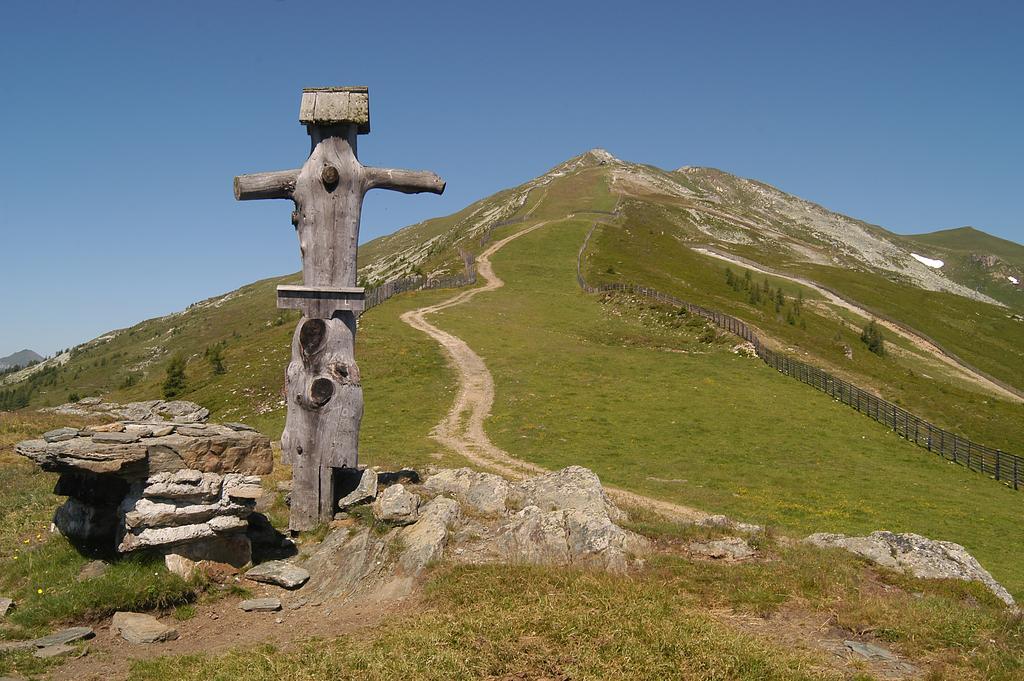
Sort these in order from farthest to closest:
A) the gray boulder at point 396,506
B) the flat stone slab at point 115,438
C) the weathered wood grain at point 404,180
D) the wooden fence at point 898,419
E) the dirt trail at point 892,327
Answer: the dirt trail at point 892,327, the wooden fence at point 898,419, the weathered wood grain at point 404,180, the gray boulder at point 396,506, the flat stone slab at point 115,438

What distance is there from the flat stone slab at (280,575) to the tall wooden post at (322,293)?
5.12ft

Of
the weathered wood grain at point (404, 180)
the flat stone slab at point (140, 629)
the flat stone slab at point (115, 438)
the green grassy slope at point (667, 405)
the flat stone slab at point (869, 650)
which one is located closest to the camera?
the flat stone slab at point (869, 650)

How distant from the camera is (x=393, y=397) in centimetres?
3547

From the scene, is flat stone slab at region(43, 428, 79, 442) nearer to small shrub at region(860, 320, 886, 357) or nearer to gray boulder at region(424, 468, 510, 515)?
gray boulder at region(424, 468, 510, 515)

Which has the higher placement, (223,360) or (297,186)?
(297,186)

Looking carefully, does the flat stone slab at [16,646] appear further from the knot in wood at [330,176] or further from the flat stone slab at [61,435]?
the knot in wood at [330,176]

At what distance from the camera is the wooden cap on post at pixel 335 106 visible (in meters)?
12.2

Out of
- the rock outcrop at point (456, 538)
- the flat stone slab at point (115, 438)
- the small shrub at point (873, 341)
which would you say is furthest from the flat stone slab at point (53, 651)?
the small shrub at point (873, 341)

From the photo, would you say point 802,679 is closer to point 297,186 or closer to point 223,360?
point 297,186

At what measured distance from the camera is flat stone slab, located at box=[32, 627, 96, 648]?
27.7ft

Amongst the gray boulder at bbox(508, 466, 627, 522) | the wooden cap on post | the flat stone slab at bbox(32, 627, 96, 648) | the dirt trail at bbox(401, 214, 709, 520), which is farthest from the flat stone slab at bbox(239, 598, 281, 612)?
the dirt trail at bbox(401, 214, 709, 520)

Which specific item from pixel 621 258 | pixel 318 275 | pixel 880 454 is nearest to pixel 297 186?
pixel 318 275

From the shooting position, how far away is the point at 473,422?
3103 centimetres

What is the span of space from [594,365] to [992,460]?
2066 cm
